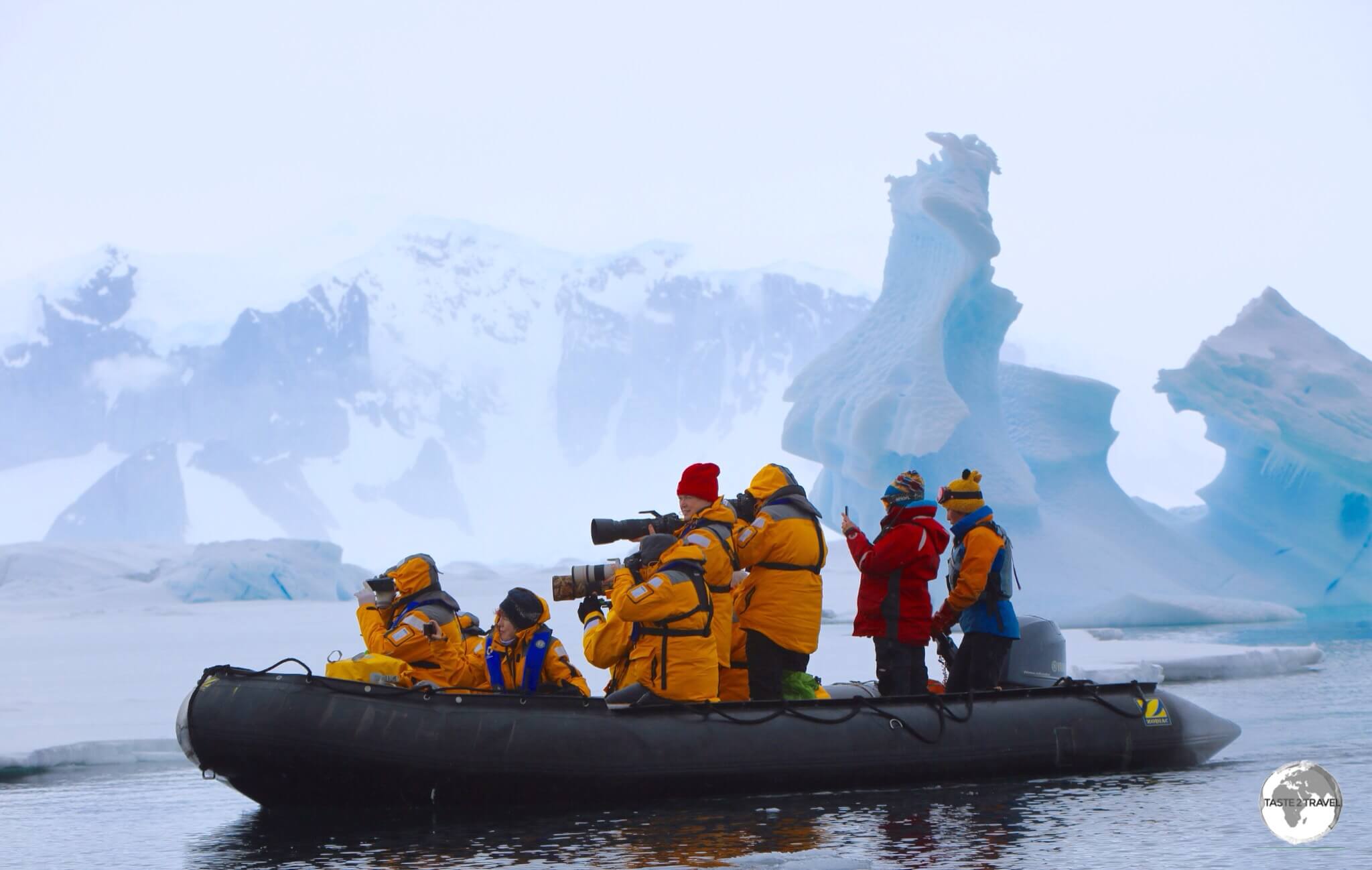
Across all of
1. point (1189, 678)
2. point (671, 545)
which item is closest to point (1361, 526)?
point (1189, 678)

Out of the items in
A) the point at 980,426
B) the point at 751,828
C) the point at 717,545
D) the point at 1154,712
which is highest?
the point at 980,426

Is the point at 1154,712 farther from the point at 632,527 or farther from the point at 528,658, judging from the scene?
the point at 528,658

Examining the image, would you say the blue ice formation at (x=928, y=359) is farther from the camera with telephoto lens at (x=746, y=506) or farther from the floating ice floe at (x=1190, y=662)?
the camera with telephoto lens at (x=746, y=506)

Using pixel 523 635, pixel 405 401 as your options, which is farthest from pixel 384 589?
pixel 405 401

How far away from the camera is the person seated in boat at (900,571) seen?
5.70m

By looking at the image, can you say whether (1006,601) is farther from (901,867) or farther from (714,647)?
(901,867)

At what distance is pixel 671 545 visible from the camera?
505cm

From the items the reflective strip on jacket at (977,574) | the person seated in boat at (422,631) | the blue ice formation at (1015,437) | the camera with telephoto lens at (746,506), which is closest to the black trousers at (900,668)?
the reflective strip on jacket at (977,574)

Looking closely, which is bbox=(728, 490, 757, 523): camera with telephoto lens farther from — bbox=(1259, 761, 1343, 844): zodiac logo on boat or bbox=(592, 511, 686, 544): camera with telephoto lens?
bbox=(1259, 761, 1343, 844): zodiac logo on boat

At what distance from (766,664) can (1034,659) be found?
5.25ft

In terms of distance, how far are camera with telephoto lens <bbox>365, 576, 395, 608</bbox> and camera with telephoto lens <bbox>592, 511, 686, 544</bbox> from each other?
3.78 ft

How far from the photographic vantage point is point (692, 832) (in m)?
4.80

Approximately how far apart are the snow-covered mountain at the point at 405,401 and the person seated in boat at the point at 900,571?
1727 inches

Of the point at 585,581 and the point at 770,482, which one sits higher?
the point at 770,482
